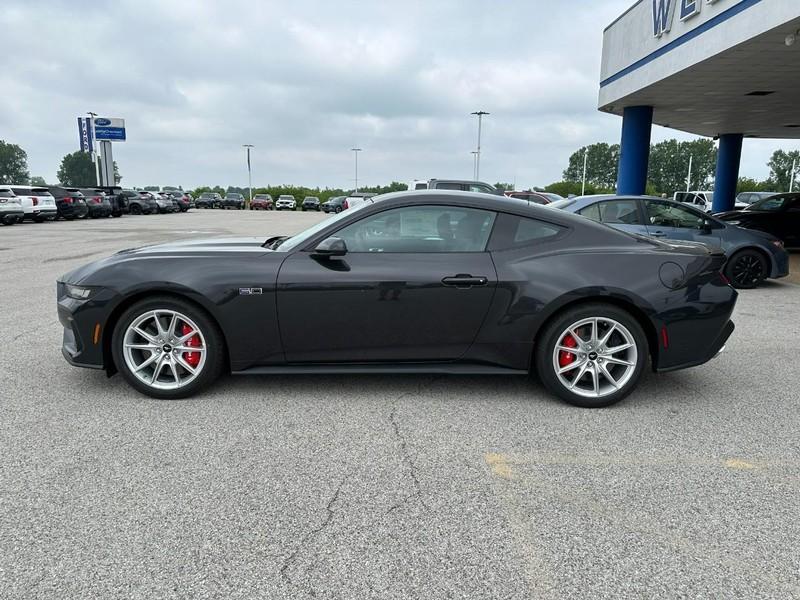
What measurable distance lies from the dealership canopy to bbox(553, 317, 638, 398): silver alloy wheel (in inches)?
346

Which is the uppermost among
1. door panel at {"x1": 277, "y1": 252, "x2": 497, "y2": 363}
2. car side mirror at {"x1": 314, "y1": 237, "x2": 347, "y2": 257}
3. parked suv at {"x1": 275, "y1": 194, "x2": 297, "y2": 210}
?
car side mirror at {"x1": 314, "y1": 237, "x2": 347, "y2": 257}

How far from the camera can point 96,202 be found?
107 feet

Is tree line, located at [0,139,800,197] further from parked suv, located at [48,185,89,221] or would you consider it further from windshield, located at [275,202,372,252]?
windshield, located at [275,202,372,252]

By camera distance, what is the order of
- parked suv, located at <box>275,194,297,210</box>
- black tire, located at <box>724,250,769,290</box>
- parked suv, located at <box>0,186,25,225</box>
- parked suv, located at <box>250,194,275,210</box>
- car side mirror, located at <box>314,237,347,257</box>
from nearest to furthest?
car side mirror, located at <box>314,237,347,257</box> < black tire, located at <box>724,250,769,290</box> < parked suv, located at <box>0,186,25,225</box> < parked suv, located at <box>250,194,275,210</box> < parked suv, located at <box>275,194,297,210</box>

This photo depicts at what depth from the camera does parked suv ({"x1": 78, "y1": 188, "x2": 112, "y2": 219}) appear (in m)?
32.1

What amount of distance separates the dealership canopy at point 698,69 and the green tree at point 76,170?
139 m

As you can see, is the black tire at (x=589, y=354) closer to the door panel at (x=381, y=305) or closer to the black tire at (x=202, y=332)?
the door panel at (x=381, y=305)

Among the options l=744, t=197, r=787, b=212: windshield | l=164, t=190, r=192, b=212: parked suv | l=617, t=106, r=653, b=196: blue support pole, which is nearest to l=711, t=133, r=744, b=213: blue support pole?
l=617, t=106, r=653, b=196: blue support pole

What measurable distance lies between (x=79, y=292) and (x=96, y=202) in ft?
107

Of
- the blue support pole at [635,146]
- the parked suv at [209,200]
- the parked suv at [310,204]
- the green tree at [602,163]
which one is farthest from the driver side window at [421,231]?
the green tree at [602,163]

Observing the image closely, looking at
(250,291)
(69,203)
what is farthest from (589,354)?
(69,203)

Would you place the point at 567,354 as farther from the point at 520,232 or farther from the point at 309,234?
the point at 309,234

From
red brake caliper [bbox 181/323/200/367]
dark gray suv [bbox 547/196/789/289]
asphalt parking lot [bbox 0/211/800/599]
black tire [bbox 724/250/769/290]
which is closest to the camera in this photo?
asphalt parking lot [bbox 0/211/800/599]

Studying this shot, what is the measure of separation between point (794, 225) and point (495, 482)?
47.5 feet
